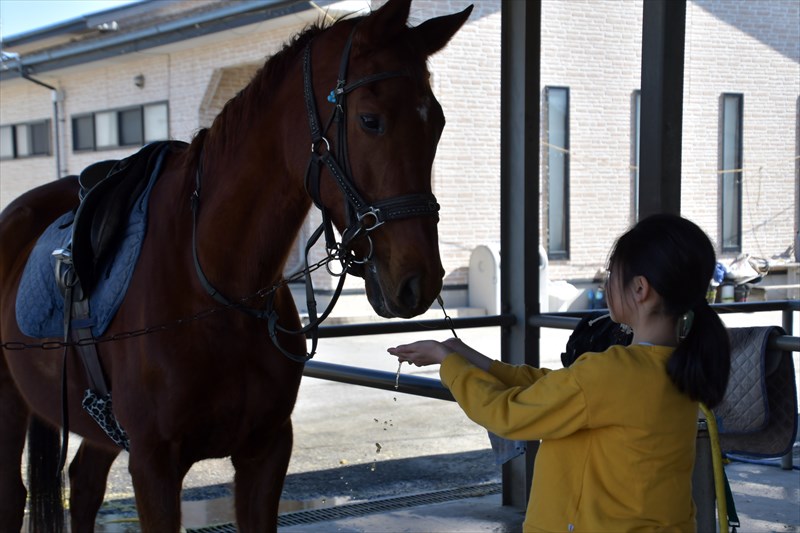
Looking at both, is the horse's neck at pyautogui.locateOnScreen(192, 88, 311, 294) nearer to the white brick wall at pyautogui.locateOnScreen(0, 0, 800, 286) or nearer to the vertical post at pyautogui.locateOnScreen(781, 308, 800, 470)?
the vertical post at pyautogui.locateOnScreen(781, 308, 800, 470)

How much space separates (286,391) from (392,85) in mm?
978

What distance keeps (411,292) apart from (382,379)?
1.18 metres

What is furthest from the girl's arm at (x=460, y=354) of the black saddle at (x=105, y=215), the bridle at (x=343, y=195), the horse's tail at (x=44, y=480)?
the horse's tail at (x=44, y=480)

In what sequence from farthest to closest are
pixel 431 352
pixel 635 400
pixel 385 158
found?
pixel 385 158 → pixel 431 352 → pixel 635 400

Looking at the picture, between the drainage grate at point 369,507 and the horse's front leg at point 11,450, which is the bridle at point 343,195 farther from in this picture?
the drainage grate at point 369,507

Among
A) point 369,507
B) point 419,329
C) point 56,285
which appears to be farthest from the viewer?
point 369,507

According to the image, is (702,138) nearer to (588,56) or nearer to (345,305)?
(588,56)

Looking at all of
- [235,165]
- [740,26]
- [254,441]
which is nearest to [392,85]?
[235,165]

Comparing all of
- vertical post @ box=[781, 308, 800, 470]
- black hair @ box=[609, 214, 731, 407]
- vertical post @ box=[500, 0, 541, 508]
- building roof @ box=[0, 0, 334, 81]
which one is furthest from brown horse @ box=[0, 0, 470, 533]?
building roof @ box=[0, 0, 334, 81]

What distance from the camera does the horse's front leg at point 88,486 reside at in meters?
3.57

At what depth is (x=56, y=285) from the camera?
2.84m

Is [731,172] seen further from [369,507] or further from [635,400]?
[635,400]

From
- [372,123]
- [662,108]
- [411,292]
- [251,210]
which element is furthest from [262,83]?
[662,108]

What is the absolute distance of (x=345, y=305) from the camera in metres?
14.2
